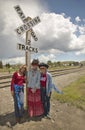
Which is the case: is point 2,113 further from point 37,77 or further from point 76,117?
point 76,117

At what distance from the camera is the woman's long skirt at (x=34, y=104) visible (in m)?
7.38

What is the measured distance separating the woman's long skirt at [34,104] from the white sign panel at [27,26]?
1865 mm

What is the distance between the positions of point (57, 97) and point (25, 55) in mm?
4220

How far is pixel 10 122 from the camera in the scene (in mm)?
7238

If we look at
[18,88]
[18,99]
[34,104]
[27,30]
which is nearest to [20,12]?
[27,30]

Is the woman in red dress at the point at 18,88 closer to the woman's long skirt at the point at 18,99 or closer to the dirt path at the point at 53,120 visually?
the woman's long skirt at the point at 18,99

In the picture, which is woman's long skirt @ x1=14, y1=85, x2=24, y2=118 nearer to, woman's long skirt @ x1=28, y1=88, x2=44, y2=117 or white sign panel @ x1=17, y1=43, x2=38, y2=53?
woman's long skirt @ x1=28, y1=88, x2=44, y2=117

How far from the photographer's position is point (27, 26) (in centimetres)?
721

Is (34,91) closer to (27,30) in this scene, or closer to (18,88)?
(18,88)

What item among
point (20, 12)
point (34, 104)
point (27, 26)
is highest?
point (20, 12)

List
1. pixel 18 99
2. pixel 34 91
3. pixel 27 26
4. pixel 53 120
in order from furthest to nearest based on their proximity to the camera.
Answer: pixel 53 120
pixel 34 91
pixel 27 26
pixel 18 99

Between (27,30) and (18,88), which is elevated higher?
(27,30)

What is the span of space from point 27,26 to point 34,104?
8.20 ft

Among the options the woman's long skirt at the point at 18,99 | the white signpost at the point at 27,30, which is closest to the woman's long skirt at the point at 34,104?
the woman's long skirt at the point at 18,99
